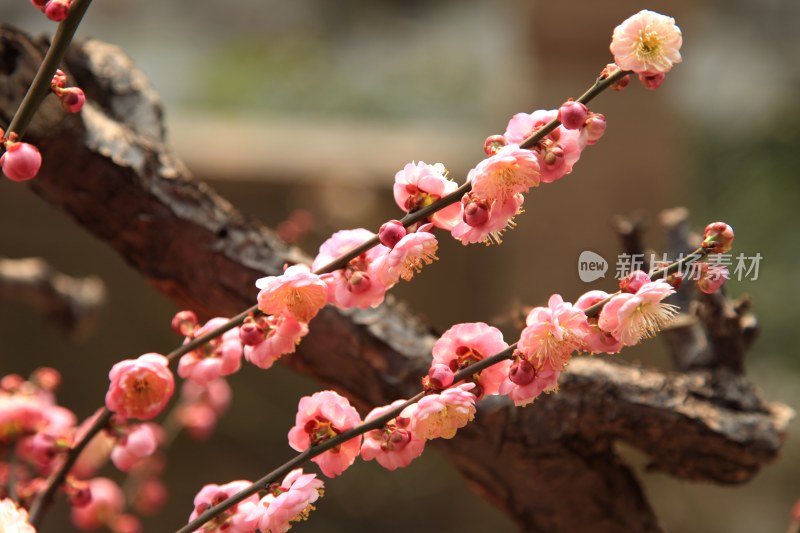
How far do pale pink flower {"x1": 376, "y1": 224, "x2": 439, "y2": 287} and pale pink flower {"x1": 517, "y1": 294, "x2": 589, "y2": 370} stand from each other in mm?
49

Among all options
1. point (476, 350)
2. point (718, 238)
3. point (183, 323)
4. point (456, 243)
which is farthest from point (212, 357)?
point (456, 243)

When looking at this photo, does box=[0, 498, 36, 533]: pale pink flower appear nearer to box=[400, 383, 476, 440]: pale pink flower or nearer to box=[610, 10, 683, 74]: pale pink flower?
box=[400, 383, 476, 440]: pale pink flower

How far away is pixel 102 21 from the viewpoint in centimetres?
295

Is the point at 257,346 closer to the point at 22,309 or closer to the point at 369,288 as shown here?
the point at 369,288

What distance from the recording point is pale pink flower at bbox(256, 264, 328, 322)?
34 centimetres

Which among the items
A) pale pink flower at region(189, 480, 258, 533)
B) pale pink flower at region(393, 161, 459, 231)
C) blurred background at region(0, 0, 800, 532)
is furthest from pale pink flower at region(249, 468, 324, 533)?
blurred background at region(0, 0, 800, 532)

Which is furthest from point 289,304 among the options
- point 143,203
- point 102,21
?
point 102,21

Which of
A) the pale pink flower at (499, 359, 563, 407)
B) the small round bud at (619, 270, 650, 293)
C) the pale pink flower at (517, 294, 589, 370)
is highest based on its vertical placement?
the small round bud at (619, 270, 650, 293)

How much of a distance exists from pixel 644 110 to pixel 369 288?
3.33ft

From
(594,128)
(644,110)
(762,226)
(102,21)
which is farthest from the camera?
(102,21)

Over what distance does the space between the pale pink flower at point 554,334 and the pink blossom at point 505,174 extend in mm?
46

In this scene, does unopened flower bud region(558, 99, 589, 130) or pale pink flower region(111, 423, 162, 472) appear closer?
unopened flower bud region(558, 99, 589, 130)

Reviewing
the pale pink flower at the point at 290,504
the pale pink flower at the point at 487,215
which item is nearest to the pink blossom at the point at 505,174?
the pale pink flower at the point at 487,215

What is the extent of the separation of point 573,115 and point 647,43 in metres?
0.04
